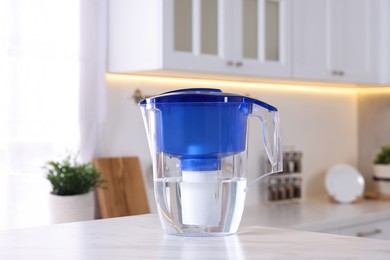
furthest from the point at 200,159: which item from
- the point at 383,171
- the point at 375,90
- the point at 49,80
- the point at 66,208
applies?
the point at 375,90

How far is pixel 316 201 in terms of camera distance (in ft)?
12.0

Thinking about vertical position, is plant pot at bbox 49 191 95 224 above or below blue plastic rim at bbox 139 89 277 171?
below

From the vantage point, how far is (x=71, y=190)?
8.20 ft

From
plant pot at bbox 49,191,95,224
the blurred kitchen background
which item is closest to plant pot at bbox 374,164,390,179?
the blurred kitchen background

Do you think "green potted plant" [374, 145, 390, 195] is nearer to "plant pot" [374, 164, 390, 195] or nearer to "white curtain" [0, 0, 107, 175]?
"plant pot" [374, 164, 390, 195]

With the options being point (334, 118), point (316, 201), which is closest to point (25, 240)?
point (316, 201)

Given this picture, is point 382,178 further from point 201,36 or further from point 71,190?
point 71,190

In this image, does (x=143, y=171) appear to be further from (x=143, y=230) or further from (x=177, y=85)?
(x=143, y=230)

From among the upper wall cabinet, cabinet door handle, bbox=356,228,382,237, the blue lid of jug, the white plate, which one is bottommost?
cabinet door handle, bbox=356,228,382,237

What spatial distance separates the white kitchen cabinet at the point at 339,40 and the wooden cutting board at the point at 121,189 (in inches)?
34.8

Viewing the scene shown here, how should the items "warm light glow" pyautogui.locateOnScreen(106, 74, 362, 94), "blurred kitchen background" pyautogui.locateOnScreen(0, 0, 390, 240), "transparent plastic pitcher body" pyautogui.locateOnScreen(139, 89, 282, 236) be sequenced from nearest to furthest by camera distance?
"transparent plastic pitcher body" pyautogui.locateOnScreen(139, 89, 282, 236) < "blurred kitchen background" pyautogui.locateOnScreen(0, 0, 390, 240) < "warm light glow" pyautogui.locateOnScreen(106, 74, 362, 94)

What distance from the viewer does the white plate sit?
359 cm

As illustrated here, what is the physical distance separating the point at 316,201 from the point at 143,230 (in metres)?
2.37

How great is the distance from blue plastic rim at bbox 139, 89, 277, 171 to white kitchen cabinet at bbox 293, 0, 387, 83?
1.92m
